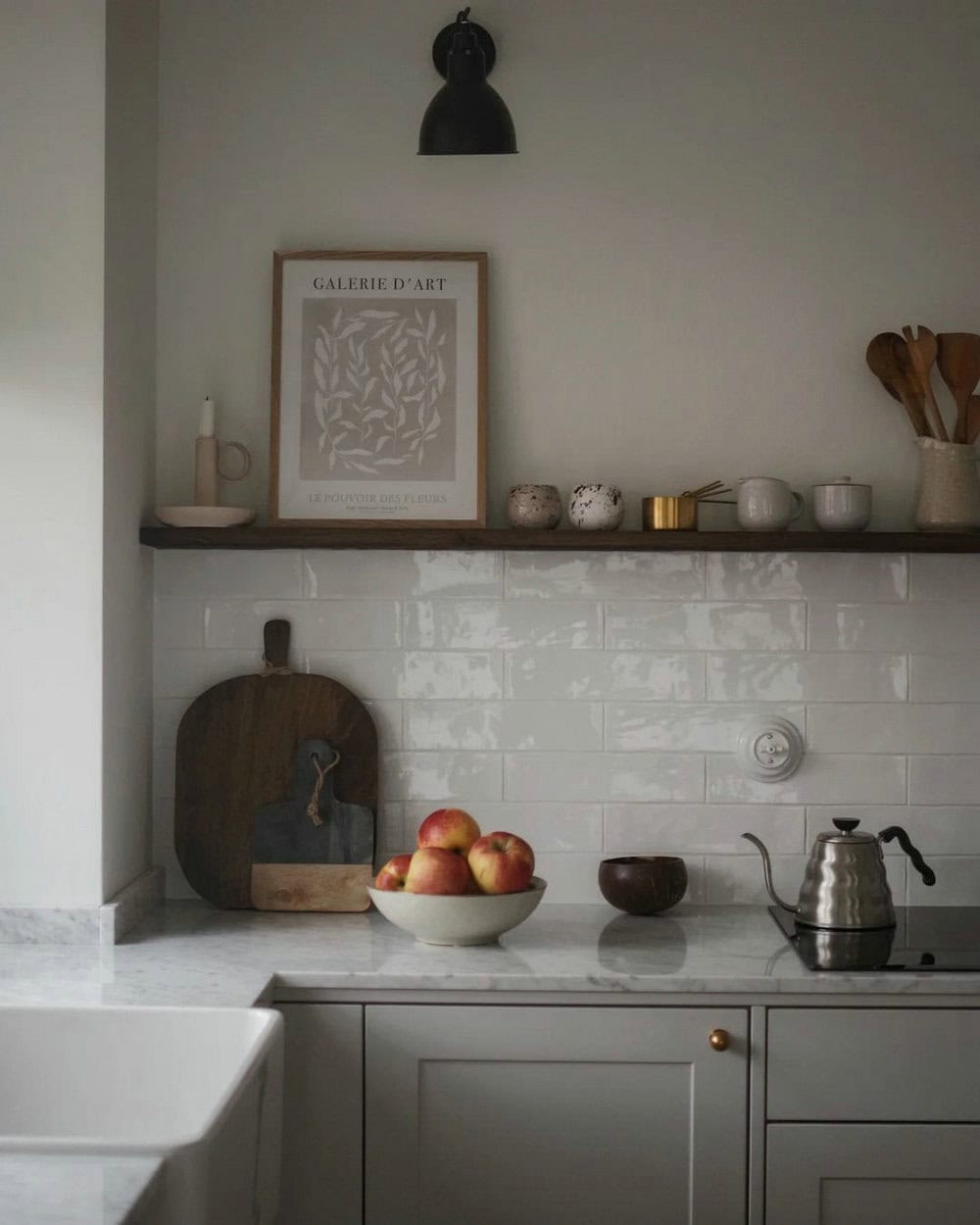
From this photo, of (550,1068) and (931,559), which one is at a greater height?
(931,559)

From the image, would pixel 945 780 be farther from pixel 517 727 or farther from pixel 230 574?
pixel 230 574

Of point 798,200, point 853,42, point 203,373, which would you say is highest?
point 853,42

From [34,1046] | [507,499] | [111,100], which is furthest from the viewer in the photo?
[507,499]

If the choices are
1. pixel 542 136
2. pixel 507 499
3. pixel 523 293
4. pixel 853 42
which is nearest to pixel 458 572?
pixel 507 499

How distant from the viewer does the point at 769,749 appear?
2635 millimetres

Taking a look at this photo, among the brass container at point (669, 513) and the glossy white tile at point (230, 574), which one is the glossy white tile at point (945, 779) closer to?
the brass container at point (669, 513)

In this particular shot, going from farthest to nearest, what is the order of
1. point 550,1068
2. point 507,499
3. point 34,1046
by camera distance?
point 507,499
point 550,1068
point 34,1046

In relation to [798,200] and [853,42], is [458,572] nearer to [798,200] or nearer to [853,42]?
[798,200]

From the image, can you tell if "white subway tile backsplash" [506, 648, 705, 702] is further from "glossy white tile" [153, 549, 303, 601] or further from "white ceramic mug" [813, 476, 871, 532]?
"glossy white tile" [153, 549, 303, 601]

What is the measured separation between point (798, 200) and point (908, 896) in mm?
1362

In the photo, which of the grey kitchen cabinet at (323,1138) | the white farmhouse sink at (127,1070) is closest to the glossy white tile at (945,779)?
the grey kitchen cabinet at (323,1138)

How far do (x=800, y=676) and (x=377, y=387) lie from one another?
99 cm

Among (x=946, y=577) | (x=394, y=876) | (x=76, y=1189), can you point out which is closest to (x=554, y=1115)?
(x=394, y=876)

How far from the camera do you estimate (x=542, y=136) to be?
2.69 meters
